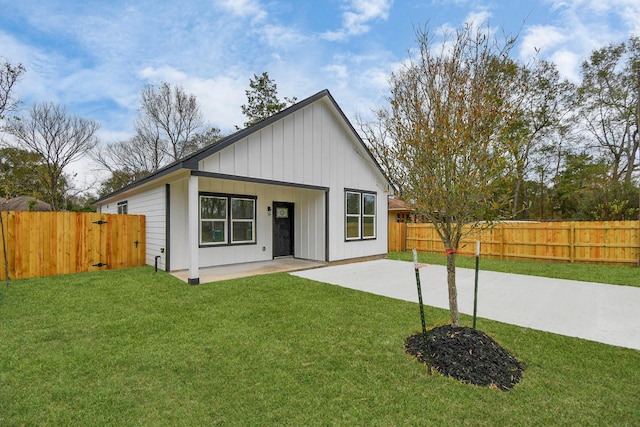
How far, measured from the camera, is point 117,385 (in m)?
2.68

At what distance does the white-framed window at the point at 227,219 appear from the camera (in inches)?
335

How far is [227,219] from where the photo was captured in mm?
8938

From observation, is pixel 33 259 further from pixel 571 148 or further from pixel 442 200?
pixel 571 148

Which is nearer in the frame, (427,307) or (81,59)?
(427,307)

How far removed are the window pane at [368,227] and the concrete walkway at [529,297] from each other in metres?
1.87

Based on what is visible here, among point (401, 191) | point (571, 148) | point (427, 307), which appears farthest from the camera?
point (571, 148)

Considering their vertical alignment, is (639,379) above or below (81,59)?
below

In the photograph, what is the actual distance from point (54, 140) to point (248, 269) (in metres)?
20.8

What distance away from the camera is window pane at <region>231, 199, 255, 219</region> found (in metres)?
9.06

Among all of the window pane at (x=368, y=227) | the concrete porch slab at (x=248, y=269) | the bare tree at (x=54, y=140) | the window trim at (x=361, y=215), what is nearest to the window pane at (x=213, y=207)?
the concrete porch slab at (x=248, y=269)

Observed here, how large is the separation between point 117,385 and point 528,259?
12235mm

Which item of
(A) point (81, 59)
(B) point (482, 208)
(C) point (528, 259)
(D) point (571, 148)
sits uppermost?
(A) point (81, 59)

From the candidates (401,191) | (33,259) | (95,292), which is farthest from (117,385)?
(33,259)

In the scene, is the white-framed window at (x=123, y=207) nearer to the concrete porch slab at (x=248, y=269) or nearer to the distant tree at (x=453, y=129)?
the concrete porch slab at (x=248, y=269)
